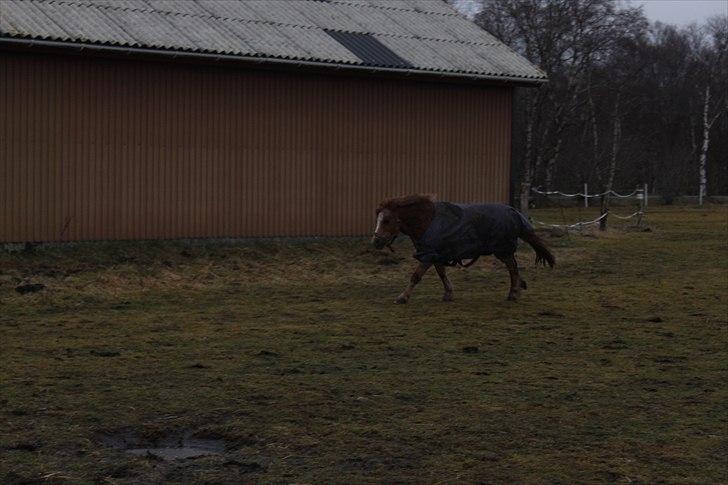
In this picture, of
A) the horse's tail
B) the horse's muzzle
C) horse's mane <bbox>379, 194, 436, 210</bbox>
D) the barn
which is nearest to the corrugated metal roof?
the barn

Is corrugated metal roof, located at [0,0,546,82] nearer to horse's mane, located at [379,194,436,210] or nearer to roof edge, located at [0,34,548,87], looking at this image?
roof edge, located at [0,34,548,87]

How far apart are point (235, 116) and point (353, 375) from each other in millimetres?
10589

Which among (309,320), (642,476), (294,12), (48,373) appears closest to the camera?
(642,476)

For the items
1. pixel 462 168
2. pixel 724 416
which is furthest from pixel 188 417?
pixel 462 168

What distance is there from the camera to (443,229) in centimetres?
1286

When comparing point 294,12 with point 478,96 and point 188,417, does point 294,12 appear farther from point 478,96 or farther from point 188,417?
point 188,417

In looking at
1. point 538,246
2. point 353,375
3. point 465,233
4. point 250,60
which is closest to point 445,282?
point 465,233

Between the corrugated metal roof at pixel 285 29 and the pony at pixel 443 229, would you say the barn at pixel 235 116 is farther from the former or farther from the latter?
the pony at pixel 443 229

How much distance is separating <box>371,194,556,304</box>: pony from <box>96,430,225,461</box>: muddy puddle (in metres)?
6.17

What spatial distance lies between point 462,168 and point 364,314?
30.7ft

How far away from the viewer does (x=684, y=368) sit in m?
8.88

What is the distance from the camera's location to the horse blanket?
12.8 meters

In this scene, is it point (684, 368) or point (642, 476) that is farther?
point (684, 368)

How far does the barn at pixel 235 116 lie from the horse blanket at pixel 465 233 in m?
6.09
